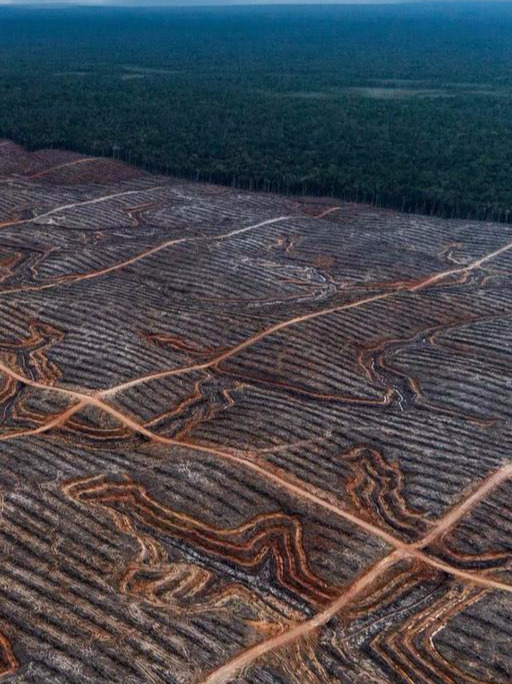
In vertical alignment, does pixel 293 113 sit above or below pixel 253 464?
below

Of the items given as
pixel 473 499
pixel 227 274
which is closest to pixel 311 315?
pixel 227 274

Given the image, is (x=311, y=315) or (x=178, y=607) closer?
(x=178, y=607)

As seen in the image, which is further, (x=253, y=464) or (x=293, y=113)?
(x=293, y=113)

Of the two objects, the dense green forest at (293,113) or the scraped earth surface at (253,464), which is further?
the dense green forest at (293,113)

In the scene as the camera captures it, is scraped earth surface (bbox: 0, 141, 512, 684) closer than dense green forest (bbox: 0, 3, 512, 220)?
Yes

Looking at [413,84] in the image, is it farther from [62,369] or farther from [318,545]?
[318,545]
